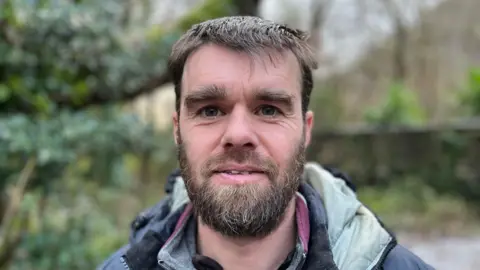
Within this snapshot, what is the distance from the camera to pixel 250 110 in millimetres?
1419

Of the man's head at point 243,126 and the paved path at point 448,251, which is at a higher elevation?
the man's head at point 243,126

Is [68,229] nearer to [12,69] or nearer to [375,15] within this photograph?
[12,69]

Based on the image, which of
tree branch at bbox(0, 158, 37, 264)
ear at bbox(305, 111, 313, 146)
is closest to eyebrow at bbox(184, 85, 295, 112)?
ear at bbox(305, 111, 313, 146)

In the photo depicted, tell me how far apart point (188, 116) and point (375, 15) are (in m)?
13.5

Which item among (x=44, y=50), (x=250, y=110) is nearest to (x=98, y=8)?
(x=44, y=50)

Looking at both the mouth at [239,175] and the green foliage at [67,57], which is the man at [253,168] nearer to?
the mouth at [239,175]

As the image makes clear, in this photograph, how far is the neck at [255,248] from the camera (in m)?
1.46

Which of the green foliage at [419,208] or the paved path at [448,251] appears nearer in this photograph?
the paved path at [448,251]

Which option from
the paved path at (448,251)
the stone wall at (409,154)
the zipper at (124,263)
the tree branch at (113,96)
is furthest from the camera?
the stone wall at (409,154)

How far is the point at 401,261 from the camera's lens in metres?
1.42

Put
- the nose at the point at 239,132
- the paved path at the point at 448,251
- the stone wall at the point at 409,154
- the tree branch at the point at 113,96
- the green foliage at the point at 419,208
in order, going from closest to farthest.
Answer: the nose at the point at 239,132 < the tree branch at the point at 113,96 < the paved path at the point at 448,251 < the green foliage at the point at 419,208 < the stone wall at the point at 409,154

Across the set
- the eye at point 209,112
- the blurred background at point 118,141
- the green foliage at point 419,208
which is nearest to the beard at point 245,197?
the eye at point 209,112

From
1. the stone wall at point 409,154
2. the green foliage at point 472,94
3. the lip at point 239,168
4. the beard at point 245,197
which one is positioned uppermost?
the lip at point 239,168

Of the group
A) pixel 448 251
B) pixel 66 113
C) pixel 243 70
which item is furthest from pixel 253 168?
pixel 448 251
